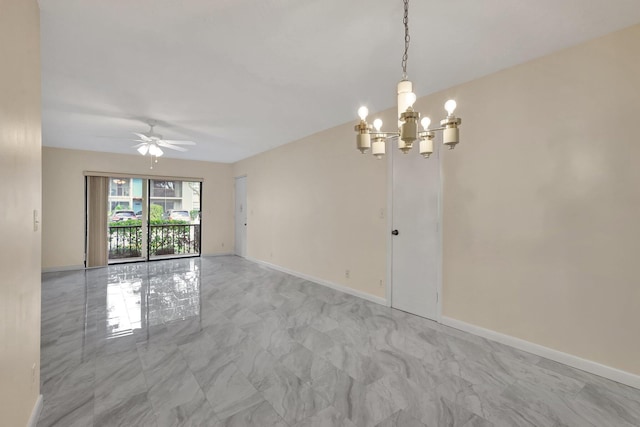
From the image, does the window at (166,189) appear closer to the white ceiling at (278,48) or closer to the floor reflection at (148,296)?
the floor reflection at (148,296)

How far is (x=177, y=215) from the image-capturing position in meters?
7.62

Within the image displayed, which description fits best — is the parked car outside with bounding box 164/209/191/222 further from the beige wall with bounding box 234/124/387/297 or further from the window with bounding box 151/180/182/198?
the beige wall with bounding box 234/124/387/297

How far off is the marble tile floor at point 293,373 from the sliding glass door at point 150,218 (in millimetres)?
3412

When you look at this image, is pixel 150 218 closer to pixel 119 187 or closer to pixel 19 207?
pixel 119 187

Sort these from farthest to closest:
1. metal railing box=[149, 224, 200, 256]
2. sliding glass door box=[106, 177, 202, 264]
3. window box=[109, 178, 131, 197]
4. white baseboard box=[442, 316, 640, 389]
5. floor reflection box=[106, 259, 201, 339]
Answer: metal railing box=[149, 224, 200, 256] → sliding glass door box=[106, 177, 202, 264] → window box=[109, 178, 131, 197] → floor reflection box=[106, 259, 201, 339] → white baseboard box=[442, 316, 640, 389]

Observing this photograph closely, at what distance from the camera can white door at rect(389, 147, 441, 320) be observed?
130 inches

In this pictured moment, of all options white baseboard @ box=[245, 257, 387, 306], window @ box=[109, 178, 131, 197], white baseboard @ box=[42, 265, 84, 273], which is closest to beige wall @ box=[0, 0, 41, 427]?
white baseboard @ box=[245, 257, 387, 306]

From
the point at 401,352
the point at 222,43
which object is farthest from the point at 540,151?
the point at 222,43

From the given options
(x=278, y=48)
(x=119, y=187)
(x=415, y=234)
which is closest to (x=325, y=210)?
(x=415, y=234)

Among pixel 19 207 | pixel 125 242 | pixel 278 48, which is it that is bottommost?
pixel 125 242

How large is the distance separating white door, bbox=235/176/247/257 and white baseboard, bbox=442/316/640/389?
18.4ft

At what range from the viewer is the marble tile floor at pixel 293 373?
1795mm

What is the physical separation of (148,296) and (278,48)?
395cm

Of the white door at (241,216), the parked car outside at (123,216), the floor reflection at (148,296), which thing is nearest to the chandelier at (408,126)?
the floor reflection at (148,296)
